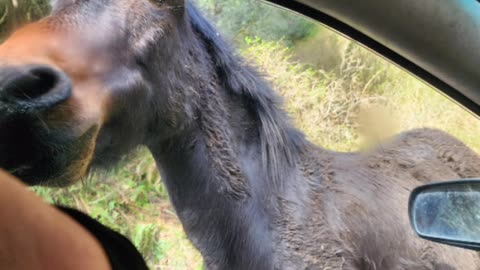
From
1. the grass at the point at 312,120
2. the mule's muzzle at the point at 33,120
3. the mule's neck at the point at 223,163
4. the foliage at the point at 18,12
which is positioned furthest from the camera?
the grass at the point at 312,120

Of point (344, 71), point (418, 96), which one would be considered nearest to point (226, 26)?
point (418, 96)

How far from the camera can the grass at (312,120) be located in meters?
1.40

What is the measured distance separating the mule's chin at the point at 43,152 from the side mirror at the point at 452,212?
0.55m

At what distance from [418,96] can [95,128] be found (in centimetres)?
106

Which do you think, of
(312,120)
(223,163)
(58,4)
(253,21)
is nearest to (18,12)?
(58,4)

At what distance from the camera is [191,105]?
3.96 feet

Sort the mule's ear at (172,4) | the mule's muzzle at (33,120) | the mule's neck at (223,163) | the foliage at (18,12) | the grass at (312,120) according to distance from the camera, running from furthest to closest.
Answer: the grass at (312,120), the mule's neck at (223,163), the mule's ear at (172,4), the foliage at (18,12), the mule's muzzle at (33,120)

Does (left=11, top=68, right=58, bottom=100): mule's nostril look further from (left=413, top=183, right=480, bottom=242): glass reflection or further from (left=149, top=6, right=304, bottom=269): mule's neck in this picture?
(left=413, top=183, right=480, bottom=242): glass reflection

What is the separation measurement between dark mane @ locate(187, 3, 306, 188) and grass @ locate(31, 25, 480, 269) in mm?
78

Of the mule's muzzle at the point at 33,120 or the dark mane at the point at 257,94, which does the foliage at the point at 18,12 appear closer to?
the mule's muzzle at the point at 33,120

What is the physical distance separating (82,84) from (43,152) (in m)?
0.12

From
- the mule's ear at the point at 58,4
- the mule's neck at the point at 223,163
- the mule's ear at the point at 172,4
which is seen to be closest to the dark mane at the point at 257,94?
the mule's neck at the point at 223,163

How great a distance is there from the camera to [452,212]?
34.5 inches

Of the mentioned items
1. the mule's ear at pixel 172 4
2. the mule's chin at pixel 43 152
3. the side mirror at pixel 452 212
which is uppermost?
the side mirror at pixel 452 212
